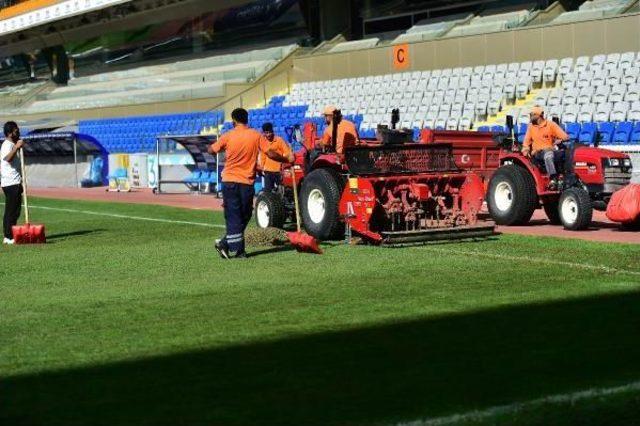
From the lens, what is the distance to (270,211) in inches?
719

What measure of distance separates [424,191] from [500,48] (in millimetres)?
18615

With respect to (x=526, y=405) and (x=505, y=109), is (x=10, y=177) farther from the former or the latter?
(x=505, y=109)

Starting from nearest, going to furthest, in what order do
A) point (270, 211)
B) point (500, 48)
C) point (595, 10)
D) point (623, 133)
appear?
1. point (270, 211)
2. point (623, 133)
3. point (595, 10)
4. point (500, 48)

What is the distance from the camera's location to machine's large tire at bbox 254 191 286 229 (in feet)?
59.7

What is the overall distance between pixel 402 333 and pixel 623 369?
192 cm

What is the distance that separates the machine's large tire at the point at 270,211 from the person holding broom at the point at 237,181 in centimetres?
384

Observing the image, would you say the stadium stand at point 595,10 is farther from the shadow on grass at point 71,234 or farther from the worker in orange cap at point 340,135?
the shadow on grass at point 71,234

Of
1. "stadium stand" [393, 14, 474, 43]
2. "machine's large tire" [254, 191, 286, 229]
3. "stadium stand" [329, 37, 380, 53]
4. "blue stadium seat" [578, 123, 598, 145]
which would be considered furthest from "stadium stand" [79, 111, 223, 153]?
"machine's large tire" [254, 191, 286, 229]

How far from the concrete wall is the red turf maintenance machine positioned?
1190 cm

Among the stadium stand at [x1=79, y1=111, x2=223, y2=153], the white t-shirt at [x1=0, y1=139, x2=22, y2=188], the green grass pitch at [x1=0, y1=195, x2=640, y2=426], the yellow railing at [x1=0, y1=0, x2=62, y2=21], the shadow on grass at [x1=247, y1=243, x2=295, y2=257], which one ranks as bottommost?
the shadow on grass at [x1=247, y1=243, x2=295, y2=257]

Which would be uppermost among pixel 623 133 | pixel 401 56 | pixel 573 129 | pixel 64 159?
pixel 401 56

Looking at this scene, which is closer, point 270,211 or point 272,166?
point 270,211

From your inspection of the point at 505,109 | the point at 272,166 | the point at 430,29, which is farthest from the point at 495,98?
the point at 272,166

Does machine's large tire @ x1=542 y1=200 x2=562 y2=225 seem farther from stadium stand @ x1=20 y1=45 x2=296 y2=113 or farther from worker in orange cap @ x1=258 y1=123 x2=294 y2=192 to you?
stadium stand @ x1=20 y1=45 x2=296 y2=113
